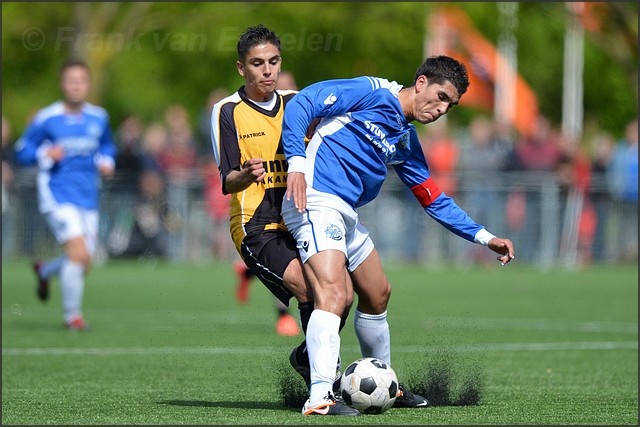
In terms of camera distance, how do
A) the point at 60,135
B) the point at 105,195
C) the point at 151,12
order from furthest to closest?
1. the point at 151,12
2. the point at 105,195
3. the point at 60,135

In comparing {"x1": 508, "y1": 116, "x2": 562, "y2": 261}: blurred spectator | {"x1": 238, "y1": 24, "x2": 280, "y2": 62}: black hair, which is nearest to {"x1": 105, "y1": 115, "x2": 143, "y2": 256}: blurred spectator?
{"x1": 508, "y1": 116, "x2": 562, "y2": 261}: blurred spectator

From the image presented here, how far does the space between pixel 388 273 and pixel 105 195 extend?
5.32 metres

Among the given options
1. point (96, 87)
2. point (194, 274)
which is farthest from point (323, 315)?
point (96, 87)

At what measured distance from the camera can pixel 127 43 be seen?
1222 inches

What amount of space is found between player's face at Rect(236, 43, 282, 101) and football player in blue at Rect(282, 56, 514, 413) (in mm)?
474

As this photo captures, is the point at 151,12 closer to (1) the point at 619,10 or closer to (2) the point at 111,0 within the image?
(2) the point at 111,0

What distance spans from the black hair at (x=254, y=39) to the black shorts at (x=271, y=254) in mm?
1082

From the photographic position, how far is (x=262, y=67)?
7.71 meters

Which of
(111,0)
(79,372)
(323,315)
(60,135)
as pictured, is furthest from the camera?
(111,0)

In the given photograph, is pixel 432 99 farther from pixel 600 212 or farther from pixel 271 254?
pixel 600 212

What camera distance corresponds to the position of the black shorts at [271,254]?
749 cm

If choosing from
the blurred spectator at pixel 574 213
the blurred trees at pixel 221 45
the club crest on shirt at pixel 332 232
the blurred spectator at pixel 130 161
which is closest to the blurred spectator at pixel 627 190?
the blurred spectator at pixel 574 213

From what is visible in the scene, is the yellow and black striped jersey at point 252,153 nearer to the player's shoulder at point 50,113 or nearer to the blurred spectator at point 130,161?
the player's shoulder at point 50,113

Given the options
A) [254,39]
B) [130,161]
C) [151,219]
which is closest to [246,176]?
[254,39]
